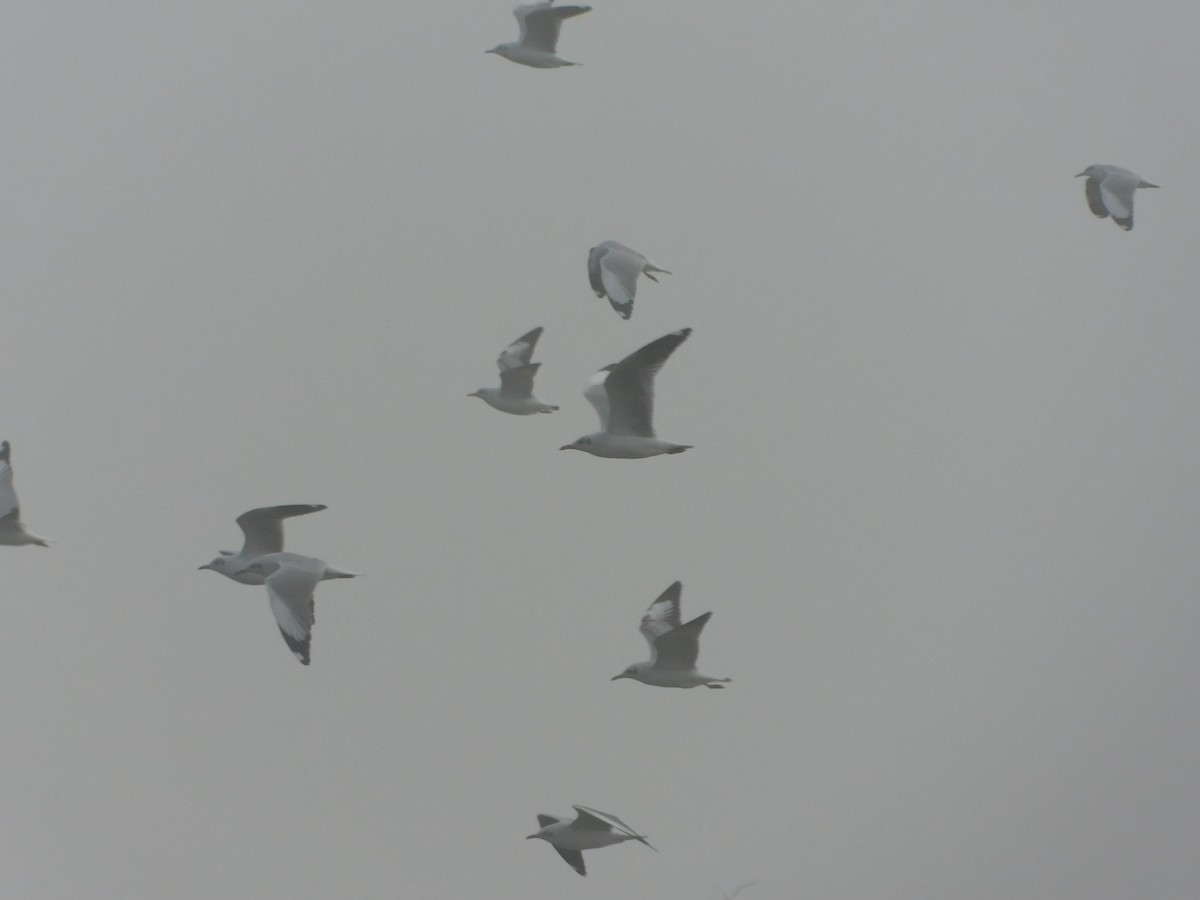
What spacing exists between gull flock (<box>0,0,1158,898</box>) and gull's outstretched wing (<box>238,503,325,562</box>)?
0.01m

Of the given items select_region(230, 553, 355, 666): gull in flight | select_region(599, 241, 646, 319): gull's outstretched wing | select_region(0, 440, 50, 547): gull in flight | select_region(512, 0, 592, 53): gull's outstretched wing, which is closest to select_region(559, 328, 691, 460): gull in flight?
select_region(599, 241, 646, 319): gull's outstretched wing

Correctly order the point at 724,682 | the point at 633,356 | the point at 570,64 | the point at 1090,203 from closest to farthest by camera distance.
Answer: the point at 633,356 < the point at 724,682 < the point at 570,64 < the point at 1090,203

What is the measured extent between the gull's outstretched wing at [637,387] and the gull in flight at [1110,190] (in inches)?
337

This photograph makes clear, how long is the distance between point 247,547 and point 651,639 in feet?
16.3

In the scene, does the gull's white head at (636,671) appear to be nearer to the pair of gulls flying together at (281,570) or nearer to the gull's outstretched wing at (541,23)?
the pair of gulls flying together at (281,570)

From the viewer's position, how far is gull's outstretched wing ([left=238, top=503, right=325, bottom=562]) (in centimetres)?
1914

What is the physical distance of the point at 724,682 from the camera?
1880cm

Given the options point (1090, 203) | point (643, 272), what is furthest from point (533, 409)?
point (1090, 203)

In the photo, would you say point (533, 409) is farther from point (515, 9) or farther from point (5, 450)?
point (5, 450)

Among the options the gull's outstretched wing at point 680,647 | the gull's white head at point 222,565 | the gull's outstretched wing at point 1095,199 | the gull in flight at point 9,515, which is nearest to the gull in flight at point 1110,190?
the gull's outstretched wing at point 1095,199

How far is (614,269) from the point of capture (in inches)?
757

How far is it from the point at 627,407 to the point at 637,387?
34 centimetres

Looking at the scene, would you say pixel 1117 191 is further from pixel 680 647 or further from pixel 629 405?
pixel 629 405

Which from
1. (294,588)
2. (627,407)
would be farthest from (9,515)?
(627,407)
